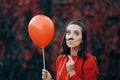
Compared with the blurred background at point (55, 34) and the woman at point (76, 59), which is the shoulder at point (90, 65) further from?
the blurred background at point (55, 34)

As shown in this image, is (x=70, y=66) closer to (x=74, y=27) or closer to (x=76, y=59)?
(x=76, y=59)

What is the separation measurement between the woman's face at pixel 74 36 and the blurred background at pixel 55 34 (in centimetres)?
192

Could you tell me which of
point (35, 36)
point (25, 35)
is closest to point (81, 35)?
point (35, 36)

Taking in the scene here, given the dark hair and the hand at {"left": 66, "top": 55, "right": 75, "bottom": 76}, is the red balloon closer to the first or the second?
the dark hair

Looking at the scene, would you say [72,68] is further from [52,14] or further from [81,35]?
[52,14]

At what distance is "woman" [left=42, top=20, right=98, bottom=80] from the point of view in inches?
193

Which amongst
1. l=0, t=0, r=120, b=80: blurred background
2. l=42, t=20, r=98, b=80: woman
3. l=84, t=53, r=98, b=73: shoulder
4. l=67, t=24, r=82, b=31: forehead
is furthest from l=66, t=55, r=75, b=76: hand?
l=0, t=0, r=120, b=80: blurred background

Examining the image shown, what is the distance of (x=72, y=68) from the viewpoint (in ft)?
16.0

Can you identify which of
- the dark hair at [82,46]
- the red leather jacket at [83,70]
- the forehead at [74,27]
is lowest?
the red leather jacket at [83,70]

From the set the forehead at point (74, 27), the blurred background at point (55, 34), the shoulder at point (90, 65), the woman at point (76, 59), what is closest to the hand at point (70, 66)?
the woman at point (76, 59)

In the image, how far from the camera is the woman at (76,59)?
491 cm

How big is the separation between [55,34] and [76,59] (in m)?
Answer: 2.19

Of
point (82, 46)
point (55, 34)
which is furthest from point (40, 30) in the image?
point (55, 34)

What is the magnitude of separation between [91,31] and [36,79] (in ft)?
3.64
